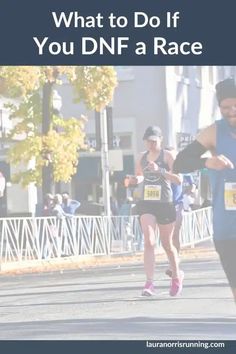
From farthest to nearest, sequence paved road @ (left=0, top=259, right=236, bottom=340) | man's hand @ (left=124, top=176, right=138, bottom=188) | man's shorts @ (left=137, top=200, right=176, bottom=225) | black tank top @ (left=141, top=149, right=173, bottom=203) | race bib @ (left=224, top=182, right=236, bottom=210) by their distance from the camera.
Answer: man's shorts @ (left=137, top=200, right=176, bottom=225) < black tank top @ (left=141, top=149, right=173, bottom=203) < man's hand @ (left=124, top=176, right=138, bottom=188) < paved road @ (left=0, top=259, right=236, bottom=340) < race bib @ (left=224, top=182, right=236, bottom=210)

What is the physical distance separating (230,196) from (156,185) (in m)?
3.70

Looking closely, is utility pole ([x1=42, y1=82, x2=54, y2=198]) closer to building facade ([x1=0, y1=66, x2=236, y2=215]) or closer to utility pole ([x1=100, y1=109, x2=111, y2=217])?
building facade ([x1=0, y1=66, x2=236, y2=215])

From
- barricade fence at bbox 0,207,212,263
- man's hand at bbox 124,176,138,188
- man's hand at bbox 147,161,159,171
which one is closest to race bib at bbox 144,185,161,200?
man's hand at bbox 147,161,159,171

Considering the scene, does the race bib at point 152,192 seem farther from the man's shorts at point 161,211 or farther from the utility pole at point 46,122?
the utility pole at point 46,122

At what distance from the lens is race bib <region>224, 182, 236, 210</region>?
6.72 meters

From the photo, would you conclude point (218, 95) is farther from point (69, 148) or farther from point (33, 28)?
point (69, 148)

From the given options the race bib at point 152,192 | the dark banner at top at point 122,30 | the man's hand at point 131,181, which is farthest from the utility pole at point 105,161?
the dark banner at top at point 122,30

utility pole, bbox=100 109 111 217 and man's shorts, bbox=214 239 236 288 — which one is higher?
utility pole, bbox=100 109 111 217

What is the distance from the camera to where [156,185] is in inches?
410

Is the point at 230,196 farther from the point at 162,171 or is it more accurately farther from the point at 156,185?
the point at 156,185

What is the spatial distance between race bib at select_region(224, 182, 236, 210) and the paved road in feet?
4.31

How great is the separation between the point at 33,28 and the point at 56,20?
0.32 m

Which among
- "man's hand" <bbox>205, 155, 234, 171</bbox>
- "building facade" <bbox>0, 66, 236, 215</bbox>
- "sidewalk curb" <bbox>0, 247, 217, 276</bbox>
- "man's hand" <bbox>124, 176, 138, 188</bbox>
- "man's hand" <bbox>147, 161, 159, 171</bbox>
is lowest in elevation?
"sidewalk curb" <bbox>0, 247, 217, 276</bbox>

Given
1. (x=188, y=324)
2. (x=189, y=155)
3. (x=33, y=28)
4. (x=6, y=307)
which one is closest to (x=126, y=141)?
(x=6, y=307)
